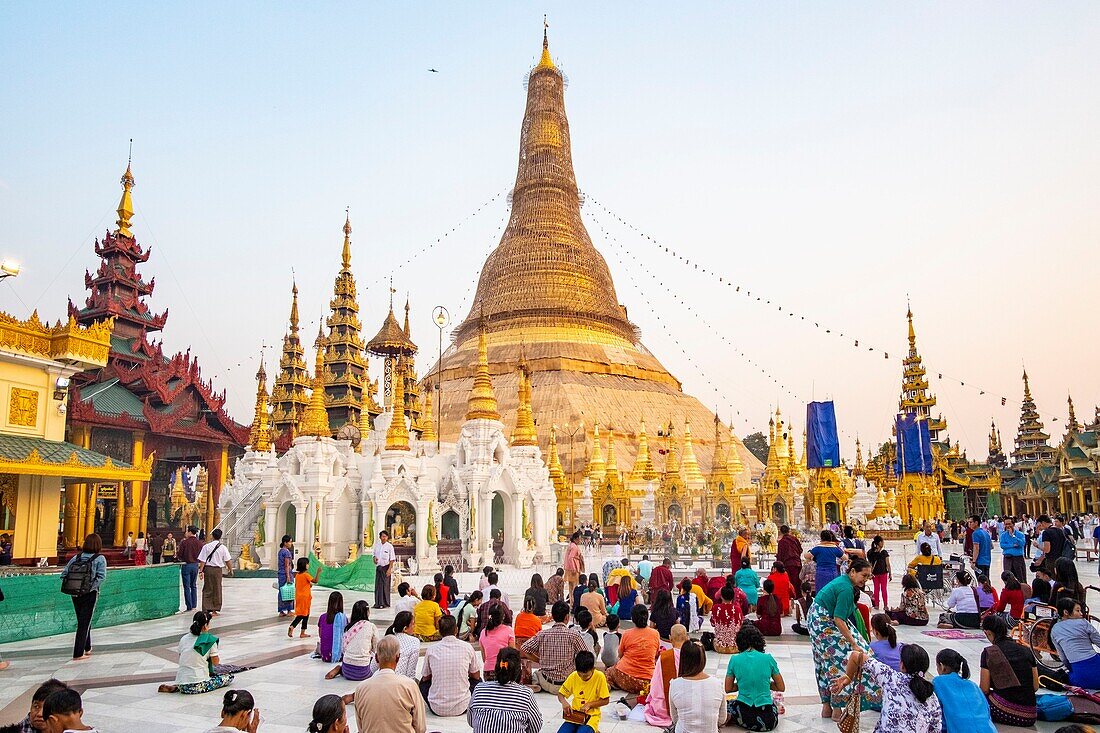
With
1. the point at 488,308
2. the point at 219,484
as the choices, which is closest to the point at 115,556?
the point at 219,484

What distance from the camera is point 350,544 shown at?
25.0m

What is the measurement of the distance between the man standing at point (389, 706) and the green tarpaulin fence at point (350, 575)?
12826 millimetres

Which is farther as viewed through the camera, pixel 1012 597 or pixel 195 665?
pixel 1012 597

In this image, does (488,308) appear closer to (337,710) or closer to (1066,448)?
(1066,448)

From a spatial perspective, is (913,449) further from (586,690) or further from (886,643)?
(586,690)

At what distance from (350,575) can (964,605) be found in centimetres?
1234

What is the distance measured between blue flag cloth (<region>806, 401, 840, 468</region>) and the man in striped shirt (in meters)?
30.4

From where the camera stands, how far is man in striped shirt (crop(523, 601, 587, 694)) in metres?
8.03

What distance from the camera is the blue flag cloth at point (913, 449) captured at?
1623 inches

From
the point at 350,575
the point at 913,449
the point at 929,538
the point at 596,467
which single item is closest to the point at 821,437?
the point at 913,449

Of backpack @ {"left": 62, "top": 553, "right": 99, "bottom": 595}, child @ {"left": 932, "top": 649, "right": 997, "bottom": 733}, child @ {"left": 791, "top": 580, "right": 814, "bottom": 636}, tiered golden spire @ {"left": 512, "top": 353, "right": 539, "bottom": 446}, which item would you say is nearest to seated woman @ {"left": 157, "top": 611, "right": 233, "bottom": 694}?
backpack @ {"left": 62, "top": 553, "right": 99, "bottom": 595}

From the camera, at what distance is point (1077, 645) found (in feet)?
23.8

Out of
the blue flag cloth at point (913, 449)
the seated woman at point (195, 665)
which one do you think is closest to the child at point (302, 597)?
the seated woman at point (195, 665)

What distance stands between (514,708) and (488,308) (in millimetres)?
51807
